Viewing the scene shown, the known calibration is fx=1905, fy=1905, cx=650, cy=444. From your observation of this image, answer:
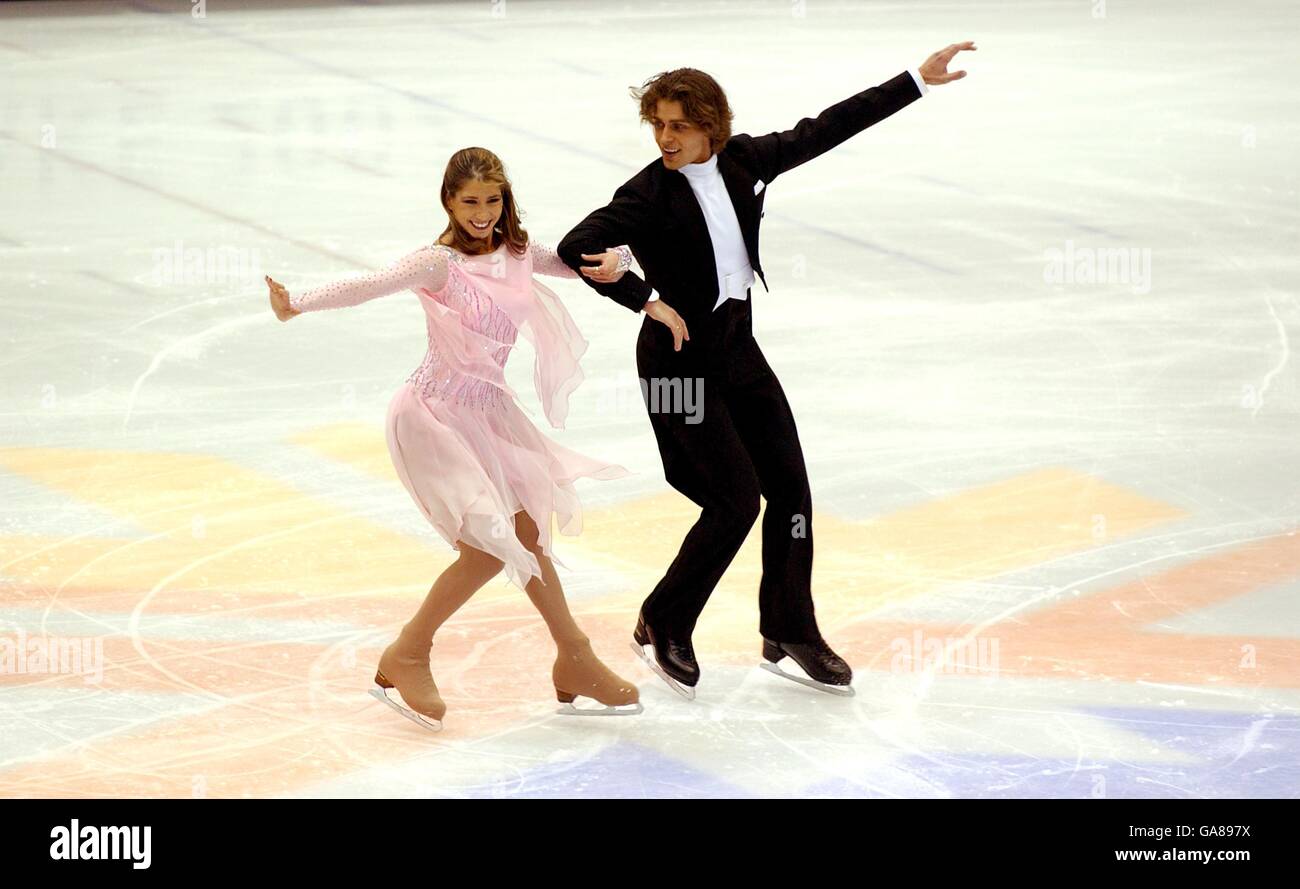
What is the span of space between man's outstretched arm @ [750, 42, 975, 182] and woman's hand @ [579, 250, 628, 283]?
545mm

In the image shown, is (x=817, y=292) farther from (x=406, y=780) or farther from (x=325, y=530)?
(x=406, y=780)

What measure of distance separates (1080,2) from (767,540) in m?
11.9

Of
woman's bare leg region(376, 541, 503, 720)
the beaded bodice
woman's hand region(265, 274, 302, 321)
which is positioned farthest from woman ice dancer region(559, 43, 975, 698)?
woman's hand region(265, 274, 302, 321)

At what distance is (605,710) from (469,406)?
89 cm

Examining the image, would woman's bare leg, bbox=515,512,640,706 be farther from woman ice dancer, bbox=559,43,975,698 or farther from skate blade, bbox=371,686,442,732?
skate blade, bbox=371,686,442,732

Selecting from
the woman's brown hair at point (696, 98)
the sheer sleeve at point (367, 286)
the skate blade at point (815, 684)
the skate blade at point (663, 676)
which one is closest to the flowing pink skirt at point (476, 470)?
the sheer sleeve at point (367, 286)

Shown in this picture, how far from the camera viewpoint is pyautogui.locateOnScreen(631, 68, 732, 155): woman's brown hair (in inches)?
193

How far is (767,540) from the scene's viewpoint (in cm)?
527

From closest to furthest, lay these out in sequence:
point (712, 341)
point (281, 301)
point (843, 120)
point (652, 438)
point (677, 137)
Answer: point (281, 301) → point (677, 137) → point (712, 341) → point (843, 120) → point (652, 438)

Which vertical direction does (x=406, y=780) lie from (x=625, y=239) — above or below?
below

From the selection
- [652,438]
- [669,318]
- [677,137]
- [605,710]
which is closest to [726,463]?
[669,318]

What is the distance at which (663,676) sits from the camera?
5.25 m

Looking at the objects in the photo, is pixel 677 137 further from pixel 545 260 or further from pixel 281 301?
pixel 281 301

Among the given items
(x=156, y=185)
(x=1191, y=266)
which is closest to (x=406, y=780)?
(x=1191, y=266)
